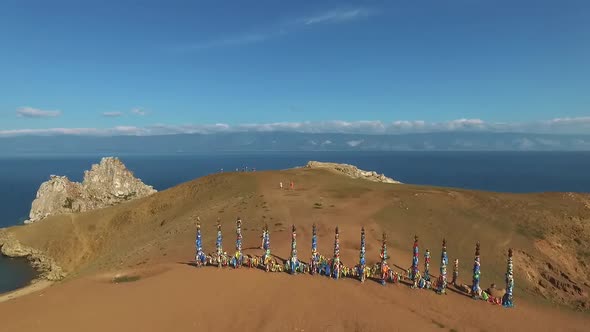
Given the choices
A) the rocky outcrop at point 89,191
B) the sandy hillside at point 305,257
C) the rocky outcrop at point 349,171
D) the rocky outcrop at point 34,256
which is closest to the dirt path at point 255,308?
the sandy hillside at point 305,257

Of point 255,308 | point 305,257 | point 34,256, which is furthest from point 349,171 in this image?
point 255,308

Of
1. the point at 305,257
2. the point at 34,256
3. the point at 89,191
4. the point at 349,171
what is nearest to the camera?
the point at 305,257

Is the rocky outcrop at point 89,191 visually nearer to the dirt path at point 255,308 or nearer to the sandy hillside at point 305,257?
the sandy hillside at point 305,257

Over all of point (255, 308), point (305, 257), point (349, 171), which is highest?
point (349, 171)

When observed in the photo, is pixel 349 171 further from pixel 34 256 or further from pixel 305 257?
pixel 34 256

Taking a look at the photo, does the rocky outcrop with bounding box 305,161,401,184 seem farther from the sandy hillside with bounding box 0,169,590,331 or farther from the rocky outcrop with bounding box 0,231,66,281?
the rocky outcrop with bounding box 0,231,66,281

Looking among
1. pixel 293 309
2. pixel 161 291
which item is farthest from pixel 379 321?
pixel 161 291
